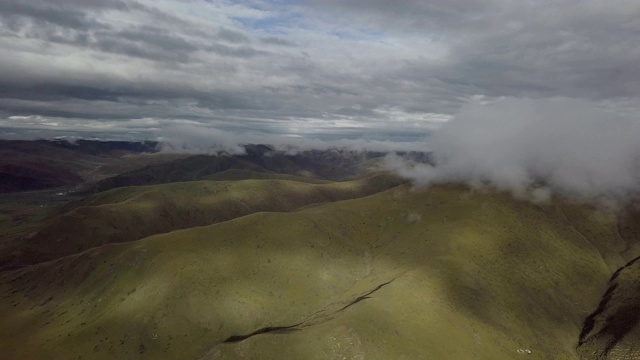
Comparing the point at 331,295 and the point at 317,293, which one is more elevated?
A: the point at 317,293

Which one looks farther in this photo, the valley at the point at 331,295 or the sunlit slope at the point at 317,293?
the valley at the point at 331,295

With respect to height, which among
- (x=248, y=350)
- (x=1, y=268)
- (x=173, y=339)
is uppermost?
(x=248, y=350)

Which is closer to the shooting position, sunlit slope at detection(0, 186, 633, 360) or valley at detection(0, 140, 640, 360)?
sunlit slope at detection(0, 186, 633, 360)

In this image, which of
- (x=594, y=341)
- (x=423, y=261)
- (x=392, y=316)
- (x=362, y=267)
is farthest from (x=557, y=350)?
(x=362, y=267)

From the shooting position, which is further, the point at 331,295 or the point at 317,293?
the point at 331,295

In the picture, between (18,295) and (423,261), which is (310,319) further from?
(18,295)

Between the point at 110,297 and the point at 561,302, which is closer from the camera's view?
the point at 110,297

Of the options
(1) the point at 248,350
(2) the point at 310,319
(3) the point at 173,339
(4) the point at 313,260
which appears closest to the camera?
(1) the point at 248,350

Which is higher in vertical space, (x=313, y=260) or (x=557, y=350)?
(x=313, y=260)
